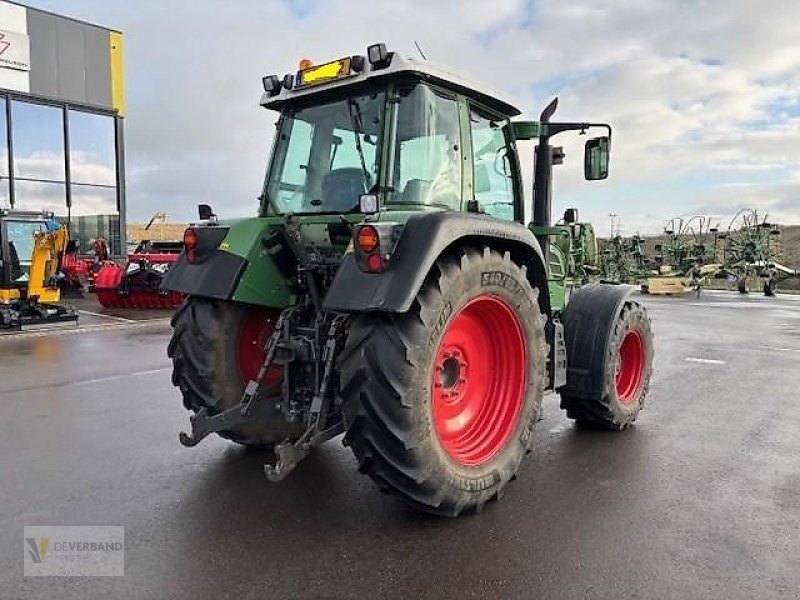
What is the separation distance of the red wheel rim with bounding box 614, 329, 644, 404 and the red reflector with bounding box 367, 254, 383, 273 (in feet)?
10.3

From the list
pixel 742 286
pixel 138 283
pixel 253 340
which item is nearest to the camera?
pixel 253 340

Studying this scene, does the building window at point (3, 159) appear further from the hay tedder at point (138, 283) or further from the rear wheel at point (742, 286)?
the rear wheel at point (742, 286)

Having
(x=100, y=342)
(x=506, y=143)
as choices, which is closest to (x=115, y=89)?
(x=100, y=342)

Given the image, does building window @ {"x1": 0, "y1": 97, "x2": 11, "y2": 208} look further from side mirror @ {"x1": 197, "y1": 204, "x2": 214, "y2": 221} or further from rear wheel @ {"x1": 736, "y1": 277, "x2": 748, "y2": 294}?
rear wheel @ {"x1": 736, "y1": 277, "x2": 748, "y2": 294}

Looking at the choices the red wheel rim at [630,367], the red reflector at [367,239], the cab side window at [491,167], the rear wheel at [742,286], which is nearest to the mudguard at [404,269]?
the red reflector at [367,239]

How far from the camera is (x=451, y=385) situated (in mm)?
3924

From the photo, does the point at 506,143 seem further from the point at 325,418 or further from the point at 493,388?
the point at 325,418

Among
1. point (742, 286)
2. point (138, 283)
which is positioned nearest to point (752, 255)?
point (742, 286)

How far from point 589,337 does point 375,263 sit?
2.44 metres

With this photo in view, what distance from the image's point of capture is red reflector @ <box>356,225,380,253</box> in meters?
3.22

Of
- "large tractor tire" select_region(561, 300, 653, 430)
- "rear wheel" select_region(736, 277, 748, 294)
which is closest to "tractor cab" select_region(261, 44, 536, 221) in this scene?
"large tractor tire" select_region(561, 300, 653, 430)

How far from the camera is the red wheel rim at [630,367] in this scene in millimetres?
5641

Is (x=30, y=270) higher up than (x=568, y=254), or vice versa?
(x=568, y=254)

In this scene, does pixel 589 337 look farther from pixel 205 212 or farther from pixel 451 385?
pixel 205 212
